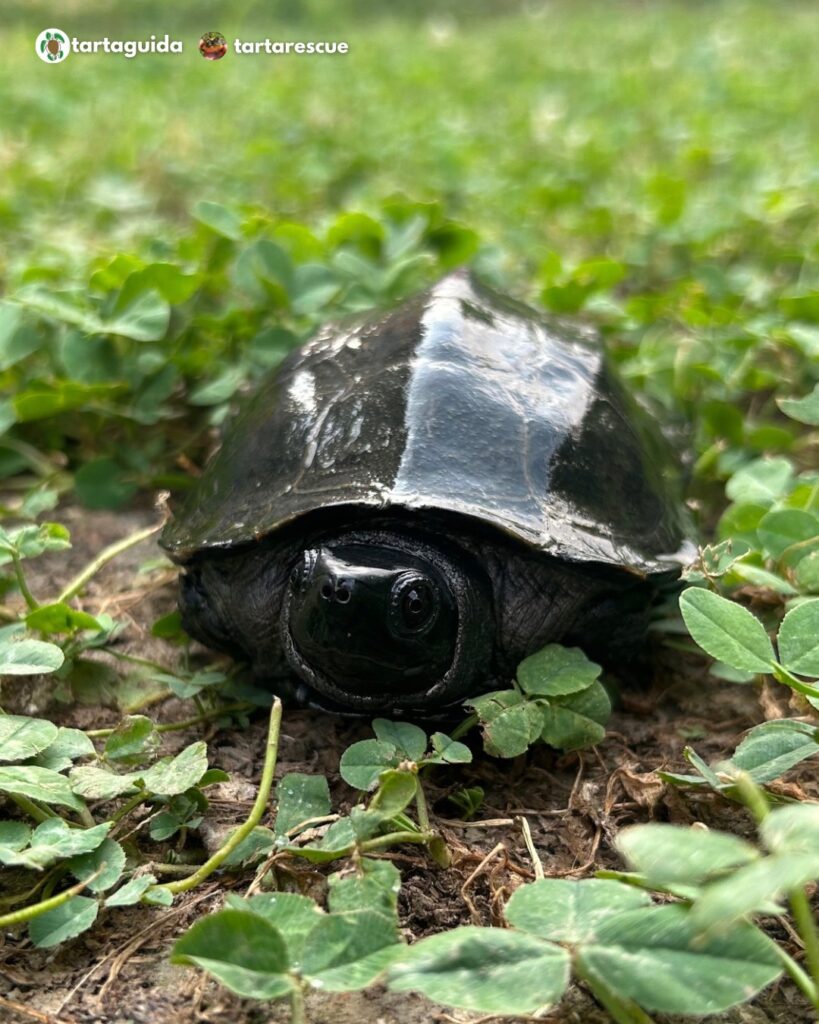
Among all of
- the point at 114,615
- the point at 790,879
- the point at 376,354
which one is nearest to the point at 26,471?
the point at 114,615

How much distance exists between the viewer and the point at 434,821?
1.46m

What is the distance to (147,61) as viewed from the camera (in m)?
7.05

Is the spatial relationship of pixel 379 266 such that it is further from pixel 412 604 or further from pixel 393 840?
pixel 393 840

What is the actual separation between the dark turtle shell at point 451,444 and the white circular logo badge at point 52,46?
19.0ft

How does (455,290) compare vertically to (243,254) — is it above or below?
below

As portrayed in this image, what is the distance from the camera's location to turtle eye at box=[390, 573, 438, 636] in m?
1.48

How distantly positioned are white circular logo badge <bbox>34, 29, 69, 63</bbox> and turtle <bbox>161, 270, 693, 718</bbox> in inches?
232

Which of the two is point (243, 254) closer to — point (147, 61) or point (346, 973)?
point (346, 973)

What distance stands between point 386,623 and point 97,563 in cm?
74

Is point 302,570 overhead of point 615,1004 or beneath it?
overhead

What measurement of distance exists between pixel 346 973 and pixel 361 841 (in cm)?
24

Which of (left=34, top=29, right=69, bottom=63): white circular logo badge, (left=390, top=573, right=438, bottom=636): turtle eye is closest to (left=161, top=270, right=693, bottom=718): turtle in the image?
(left=390, top=573, right=438, bottom=636): turtle eye

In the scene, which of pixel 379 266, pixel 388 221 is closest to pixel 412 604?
pixel 379 266

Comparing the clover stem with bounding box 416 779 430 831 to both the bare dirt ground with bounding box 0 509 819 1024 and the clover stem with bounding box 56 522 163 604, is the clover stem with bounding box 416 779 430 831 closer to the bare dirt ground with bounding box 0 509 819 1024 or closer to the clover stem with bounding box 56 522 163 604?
the bare dirt ground with bounding box 0 509 819 1024
